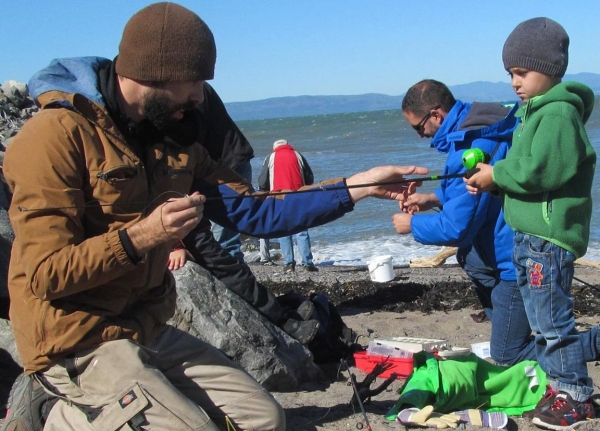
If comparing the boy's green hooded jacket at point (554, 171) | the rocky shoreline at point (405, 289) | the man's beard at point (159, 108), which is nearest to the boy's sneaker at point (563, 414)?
the boy's green hooded jacket at point (554, 171)

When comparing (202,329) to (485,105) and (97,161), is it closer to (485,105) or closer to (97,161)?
(97,161)

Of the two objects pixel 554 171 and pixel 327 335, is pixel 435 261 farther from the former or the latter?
pixel 554 171

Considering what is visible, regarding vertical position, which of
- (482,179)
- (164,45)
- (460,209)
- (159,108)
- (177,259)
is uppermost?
(164,45)

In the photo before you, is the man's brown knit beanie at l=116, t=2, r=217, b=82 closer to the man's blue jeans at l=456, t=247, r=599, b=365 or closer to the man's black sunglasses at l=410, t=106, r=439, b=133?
the man's black sunglasses at l=410, t=106, r=439, b=133

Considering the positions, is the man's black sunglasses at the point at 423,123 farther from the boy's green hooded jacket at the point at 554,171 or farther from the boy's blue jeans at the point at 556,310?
the boy's blue jeans at the point at 556,310

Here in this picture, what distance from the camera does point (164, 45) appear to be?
3.55 metres

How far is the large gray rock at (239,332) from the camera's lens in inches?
199

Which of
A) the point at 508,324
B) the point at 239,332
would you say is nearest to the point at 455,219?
the point at 508,324

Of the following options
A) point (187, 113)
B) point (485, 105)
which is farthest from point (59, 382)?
point (485, 105)

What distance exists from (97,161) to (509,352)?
3.28 metres

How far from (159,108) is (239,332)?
190cm

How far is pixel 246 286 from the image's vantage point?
241 inches

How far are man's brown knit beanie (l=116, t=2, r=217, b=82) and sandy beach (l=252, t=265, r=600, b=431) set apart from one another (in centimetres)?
204

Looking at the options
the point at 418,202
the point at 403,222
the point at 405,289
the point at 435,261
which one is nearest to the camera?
the point at 418,202
